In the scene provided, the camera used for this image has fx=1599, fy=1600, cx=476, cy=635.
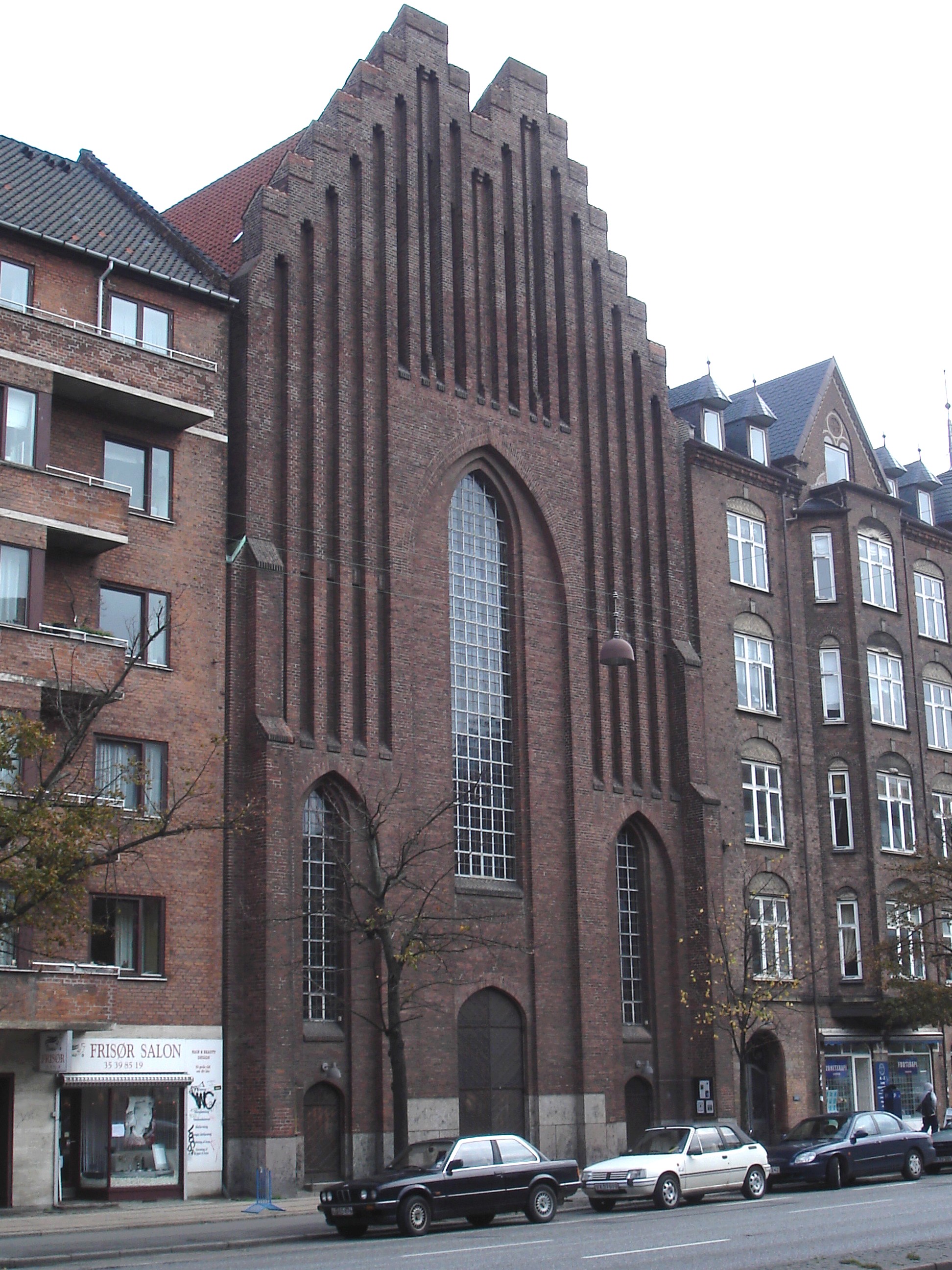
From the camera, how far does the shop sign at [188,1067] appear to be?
96.1 ft

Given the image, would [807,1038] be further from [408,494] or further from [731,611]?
[408,494]

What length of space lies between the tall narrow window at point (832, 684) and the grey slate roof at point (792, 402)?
6.29 m

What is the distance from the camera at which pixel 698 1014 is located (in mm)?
39969

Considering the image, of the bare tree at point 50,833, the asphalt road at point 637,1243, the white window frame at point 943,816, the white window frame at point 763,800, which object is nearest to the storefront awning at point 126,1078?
the asphalt road at point 637,1243

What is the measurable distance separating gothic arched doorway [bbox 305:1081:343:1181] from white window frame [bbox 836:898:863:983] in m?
17.8

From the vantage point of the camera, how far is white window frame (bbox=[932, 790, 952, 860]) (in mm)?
48938

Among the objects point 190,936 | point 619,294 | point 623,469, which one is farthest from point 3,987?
point 619,294

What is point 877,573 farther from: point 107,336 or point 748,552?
point 107,336

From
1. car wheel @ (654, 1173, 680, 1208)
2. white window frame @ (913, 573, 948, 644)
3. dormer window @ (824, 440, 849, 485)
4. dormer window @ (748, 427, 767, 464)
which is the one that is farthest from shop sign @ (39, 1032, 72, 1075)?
white window frame @ (913, 573, 948, 644)

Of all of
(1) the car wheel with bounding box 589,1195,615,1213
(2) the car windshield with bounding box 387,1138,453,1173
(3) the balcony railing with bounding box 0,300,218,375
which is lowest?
(1) the car wheel with bounding box 589,1195,615,1213

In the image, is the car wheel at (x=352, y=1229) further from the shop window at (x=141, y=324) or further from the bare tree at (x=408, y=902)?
the shop window at (x=141, y=324)

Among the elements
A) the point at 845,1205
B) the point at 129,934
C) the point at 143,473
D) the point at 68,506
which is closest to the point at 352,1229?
the point at 845,1205

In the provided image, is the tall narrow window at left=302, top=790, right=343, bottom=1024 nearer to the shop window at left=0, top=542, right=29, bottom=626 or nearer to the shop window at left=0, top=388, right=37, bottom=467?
the shop window at left=0, top=542, right=29, bottom=626

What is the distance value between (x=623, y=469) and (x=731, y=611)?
17.8ft
